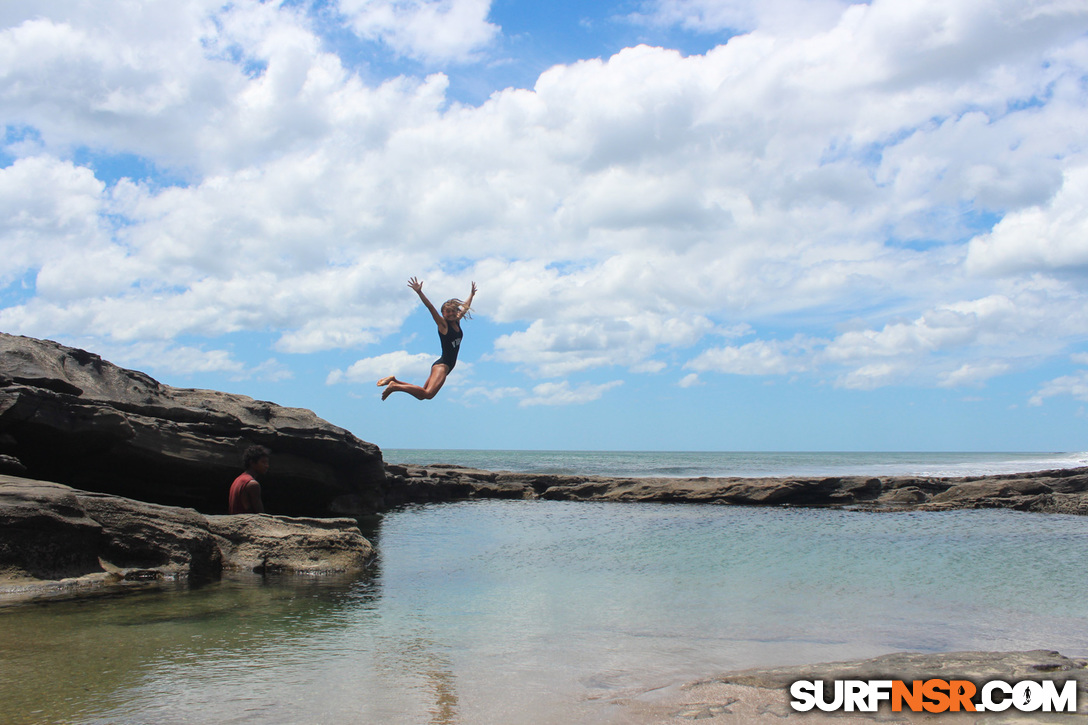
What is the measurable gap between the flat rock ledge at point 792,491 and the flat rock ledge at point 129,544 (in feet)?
48.5

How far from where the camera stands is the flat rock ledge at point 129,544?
9250mm

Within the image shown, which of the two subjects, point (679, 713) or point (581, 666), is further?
point (581, 666)

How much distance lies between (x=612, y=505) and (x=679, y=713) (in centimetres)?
2310

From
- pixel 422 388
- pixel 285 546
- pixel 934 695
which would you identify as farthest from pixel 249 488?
pixel 934 695

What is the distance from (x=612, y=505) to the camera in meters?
27.8

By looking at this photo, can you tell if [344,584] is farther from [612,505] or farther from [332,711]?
[612,505]

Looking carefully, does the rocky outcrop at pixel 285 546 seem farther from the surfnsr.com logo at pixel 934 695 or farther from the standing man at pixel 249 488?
the surfnsr.com logo at pixel 934 695

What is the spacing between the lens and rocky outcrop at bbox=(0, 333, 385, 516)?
Result: 1280 cm

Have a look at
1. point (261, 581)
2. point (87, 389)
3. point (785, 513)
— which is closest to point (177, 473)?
point (87, 389)

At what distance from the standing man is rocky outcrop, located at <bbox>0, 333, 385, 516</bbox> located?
10.9 feet

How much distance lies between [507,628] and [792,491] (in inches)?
900

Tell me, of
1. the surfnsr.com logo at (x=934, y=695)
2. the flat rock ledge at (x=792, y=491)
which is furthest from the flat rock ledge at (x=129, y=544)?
the flat rock ledge at (x=792, y=491)

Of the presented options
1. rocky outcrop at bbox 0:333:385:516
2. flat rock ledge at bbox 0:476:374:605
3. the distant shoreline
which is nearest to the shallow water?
flat rock ledge at bbox 0:476:374:605

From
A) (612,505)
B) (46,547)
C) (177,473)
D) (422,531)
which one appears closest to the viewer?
(46,547)
